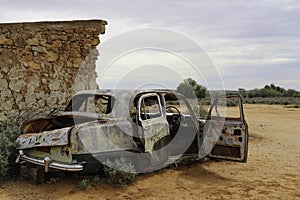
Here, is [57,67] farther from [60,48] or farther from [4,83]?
[4,83]

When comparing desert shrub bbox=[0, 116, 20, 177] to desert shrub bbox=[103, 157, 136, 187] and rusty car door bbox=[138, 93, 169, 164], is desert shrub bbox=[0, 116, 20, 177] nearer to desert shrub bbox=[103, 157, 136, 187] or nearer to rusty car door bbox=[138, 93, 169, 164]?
desert shrub bbox=[103, 157, 136, 187]

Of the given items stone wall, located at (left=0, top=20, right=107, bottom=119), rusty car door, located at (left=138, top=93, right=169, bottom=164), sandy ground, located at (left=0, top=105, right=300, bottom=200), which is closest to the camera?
sandy ground, located at (left=0, top=105, right=300, bottom=200)

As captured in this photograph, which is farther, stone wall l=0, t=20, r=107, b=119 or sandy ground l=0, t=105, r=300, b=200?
stone wall l=0, t=20, r=107, b=119

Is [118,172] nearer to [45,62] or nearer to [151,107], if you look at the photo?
[151,107]

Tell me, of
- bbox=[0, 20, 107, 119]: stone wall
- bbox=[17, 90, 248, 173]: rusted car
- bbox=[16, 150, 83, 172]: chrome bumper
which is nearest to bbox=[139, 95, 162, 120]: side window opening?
bbox=[17, 90, 248, 173]: rusted car

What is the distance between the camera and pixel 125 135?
253 inches

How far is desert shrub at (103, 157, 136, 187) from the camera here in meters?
6.24

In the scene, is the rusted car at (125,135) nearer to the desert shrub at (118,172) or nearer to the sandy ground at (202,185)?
the desert shrub at (118,172)

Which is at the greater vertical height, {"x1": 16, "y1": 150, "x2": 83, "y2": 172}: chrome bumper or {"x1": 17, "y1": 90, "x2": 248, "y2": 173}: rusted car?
{"x1": 17, "y1": 90, "x2": 248, "y2": 173}: rusted car

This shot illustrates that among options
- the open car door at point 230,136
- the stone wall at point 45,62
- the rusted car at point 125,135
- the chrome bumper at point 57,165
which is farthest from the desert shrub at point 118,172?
the stone wall at point 45,62

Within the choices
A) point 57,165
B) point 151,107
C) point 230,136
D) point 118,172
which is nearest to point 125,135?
point 118,172

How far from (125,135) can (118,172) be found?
676 millimetres

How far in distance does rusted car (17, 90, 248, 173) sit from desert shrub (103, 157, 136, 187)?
112 mm

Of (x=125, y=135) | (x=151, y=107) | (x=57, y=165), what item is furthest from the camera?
(x=151, y=107)
